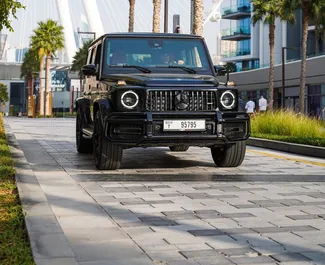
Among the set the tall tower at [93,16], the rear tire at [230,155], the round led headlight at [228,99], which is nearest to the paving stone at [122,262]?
the round led headlight at [228,99]

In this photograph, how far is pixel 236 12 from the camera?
75938mm

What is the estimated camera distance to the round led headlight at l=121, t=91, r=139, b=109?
28.1 feet

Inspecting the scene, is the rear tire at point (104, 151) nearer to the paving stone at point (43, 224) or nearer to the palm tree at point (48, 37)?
the paving stone at point (43, 224)

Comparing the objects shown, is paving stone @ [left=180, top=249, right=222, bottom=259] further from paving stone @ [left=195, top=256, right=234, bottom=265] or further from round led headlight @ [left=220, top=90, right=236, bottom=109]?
round led headlight @ [left=220, top=90, right=236, bottom=109]

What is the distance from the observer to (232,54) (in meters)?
79.2

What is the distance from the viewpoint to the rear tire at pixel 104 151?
8.86m

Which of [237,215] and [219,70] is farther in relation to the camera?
[219,70]

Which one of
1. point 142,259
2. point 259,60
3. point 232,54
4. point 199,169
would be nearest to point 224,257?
point 142,259

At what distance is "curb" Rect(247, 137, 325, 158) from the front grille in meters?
4.61

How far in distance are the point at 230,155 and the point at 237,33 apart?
6913 cm

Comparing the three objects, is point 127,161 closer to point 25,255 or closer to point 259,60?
point 25,255

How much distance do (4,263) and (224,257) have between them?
1.44m

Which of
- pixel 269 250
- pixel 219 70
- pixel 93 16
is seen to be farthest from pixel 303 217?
pixel 93 16

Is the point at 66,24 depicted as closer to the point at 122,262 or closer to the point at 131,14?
the point at 131,14
